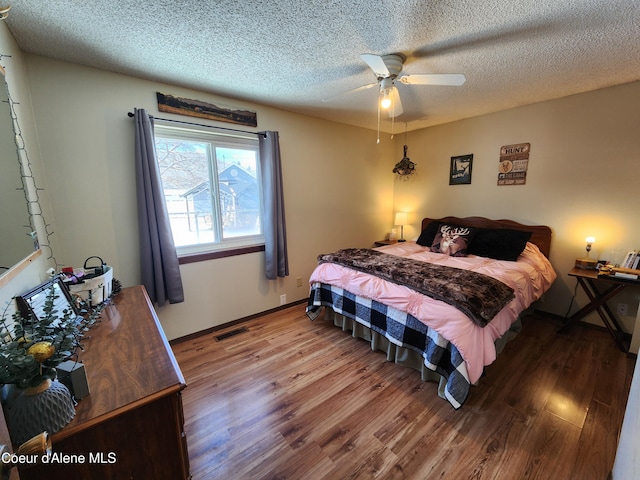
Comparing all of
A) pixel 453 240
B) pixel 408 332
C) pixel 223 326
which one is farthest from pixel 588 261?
pixel 223 326

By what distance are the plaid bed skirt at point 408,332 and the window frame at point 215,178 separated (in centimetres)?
96

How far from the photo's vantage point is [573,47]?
1.76m

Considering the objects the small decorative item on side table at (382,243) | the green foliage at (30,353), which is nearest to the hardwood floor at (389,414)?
the green foliage at (30,353)

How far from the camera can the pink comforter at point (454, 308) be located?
5.47 feet

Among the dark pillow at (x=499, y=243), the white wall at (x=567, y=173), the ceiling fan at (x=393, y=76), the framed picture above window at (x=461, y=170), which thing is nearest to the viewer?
the ceiling fan at (x=393, y=76)

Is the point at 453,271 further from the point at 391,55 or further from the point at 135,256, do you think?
the point at 135,256

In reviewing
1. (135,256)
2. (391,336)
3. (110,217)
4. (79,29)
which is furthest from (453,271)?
(79,29)

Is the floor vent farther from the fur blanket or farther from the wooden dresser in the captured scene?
the wooden dresser

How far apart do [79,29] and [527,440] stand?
3557 mm

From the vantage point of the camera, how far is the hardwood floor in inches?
54.8

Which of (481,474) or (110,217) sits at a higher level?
(110,217)

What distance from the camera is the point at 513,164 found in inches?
121

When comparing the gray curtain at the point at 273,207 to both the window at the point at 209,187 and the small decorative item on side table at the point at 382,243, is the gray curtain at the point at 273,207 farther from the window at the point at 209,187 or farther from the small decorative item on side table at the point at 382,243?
the small decorative item on side table at the point at 382,243

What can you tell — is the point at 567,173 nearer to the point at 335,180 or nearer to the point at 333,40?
the point at 335,180
